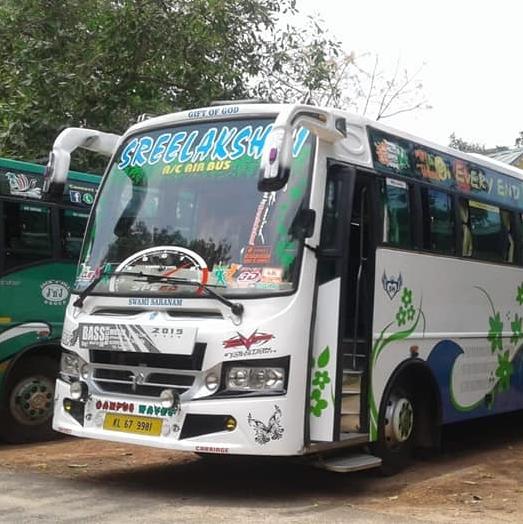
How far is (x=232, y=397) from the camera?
5.94 m

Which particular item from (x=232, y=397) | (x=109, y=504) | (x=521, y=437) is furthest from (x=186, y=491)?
(x=521, y=437)

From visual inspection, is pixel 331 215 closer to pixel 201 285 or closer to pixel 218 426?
pixel 201 285

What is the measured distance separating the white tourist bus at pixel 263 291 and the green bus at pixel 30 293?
5.15ft

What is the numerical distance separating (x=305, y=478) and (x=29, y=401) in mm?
3129

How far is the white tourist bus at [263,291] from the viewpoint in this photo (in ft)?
19.6

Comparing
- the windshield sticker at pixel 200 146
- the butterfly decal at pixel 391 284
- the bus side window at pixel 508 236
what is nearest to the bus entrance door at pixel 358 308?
the butterfly decal at pixel 391 284

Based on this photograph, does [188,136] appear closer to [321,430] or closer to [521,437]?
[321,430]

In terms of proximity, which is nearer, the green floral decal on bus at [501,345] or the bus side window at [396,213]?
the bus side window at [396,213]

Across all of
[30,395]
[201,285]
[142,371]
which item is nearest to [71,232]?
[30,395]

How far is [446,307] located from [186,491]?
296 cm

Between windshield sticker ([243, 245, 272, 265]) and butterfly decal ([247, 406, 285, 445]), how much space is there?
1098mm

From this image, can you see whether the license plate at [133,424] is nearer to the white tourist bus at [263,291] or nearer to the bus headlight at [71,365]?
the white tourist bus at [263,291]

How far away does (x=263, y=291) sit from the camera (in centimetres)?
607

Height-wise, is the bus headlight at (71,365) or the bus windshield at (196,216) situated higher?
the bus windshield at (196,216)
